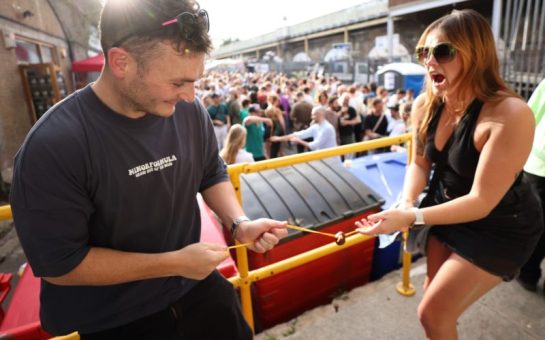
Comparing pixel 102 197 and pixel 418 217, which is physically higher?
pixel 102 197

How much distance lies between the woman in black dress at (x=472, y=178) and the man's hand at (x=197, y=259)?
77 cm

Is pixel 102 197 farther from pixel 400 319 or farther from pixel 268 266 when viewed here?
pixel 400 319

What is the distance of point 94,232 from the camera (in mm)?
1225

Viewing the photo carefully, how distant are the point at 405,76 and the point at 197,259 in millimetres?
13193

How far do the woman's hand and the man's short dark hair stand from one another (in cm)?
115

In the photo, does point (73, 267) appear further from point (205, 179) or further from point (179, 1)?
point (179, 1)

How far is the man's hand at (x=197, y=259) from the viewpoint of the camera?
1256mm

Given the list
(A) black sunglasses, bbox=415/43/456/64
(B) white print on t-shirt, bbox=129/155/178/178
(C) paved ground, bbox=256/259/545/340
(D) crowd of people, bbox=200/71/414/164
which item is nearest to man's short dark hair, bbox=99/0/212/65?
(B) white print on t-shirt, bbox=129/155/178/178

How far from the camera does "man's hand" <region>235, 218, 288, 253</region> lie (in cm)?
154

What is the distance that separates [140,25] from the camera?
44.6 inches

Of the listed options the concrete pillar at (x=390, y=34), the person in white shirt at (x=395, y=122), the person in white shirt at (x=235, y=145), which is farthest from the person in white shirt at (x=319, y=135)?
the concrete pillar at (x=390, y=34)

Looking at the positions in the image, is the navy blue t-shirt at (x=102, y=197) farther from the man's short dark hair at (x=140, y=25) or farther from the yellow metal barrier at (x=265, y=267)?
the yellow metal barrier at (x=265, y=267)

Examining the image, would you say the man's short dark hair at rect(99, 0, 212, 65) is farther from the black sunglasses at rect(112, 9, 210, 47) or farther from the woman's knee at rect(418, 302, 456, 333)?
the woman's knee at rect(418, 302, 456, 333)

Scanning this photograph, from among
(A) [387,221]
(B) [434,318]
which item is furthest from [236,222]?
(B) [434,318]
